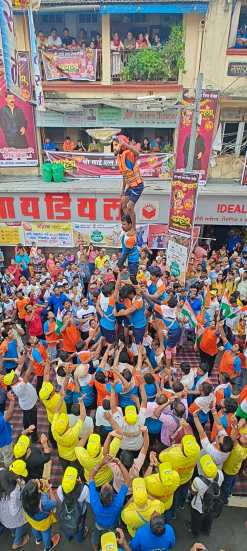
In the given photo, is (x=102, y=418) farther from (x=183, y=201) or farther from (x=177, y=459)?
(x=183, y=201)

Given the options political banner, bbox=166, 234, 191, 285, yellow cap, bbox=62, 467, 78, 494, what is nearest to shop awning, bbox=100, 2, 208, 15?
political banner, bbox=166, 234, 191, 285

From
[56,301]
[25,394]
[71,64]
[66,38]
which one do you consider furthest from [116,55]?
[25,394]

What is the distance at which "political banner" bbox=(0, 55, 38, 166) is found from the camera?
12.3 m

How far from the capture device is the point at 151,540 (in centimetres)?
351

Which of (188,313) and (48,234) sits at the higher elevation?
(188,313)

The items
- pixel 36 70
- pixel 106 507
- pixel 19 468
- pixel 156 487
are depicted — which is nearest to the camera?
pixel 106 507

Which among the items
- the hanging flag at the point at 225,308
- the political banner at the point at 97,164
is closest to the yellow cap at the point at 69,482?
the hanging flag at the point at 225,308

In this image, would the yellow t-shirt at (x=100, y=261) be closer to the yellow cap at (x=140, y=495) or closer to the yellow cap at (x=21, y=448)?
the yellow cap at (x=21, y=448)

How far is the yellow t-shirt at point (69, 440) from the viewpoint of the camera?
14.9 ft

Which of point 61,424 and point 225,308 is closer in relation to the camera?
point 61,424

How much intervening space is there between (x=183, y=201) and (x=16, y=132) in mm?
Result: 7012

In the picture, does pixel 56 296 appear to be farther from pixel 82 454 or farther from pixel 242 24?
pixel 242 24

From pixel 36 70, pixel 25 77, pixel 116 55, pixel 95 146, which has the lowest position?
pixel 95 146

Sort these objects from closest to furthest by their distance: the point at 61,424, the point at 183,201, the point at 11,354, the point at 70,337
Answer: the point at 61,424 < the point at 11,354 < the point at 70,337 < the point at 183,201
